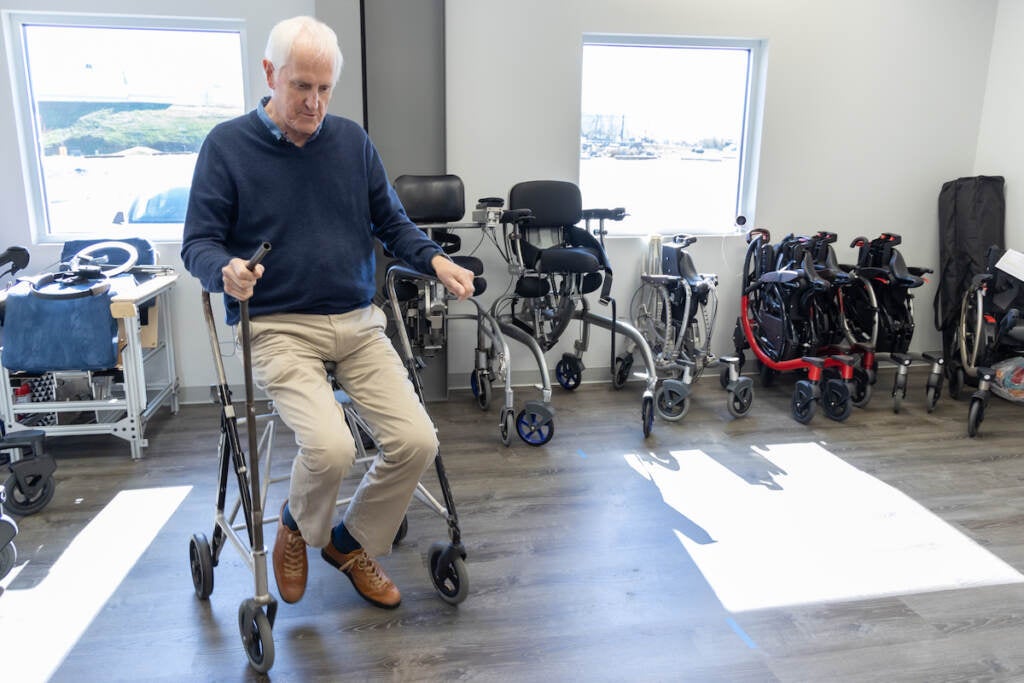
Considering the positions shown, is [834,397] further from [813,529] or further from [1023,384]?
[813,529]

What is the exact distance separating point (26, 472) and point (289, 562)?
4.50 feet

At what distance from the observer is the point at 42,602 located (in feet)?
7.55

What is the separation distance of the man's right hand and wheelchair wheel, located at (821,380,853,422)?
331 centimetres

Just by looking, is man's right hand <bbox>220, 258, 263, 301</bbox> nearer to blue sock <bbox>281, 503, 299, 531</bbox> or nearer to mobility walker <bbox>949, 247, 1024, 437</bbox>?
blue sock <bbox>281, 503, 299, 531</bbox>

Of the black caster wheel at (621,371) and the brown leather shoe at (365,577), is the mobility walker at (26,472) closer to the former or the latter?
the brown leather shoe at (365,577)

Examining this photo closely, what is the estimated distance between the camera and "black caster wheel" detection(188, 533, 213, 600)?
226 cm

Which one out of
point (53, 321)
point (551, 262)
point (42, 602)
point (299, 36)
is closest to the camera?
point (299, 36)

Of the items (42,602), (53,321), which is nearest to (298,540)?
(42,602)

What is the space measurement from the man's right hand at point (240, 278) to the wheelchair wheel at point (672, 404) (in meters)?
2.69

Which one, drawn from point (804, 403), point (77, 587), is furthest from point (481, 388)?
point (77, 587)

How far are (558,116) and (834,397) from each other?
2.25 m

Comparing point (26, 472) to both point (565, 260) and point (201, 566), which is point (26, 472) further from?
point (565, 260)

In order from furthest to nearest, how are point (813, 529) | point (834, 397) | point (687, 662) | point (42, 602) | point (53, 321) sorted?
1. point (834, 397)
2. point (53, 321)
3. point (813, 529)
4. point (42, 602)
5. point (687, 662)

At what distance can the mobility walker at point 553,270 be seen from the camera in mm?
3854
